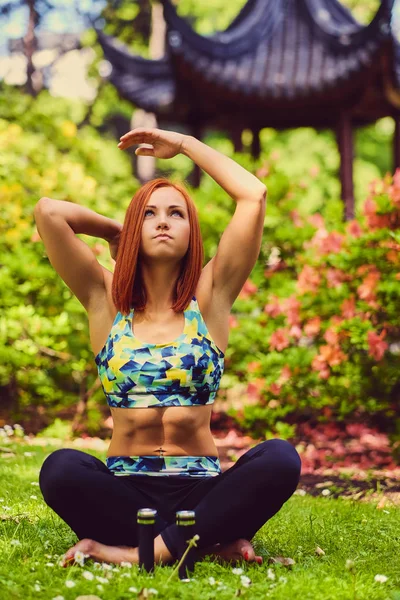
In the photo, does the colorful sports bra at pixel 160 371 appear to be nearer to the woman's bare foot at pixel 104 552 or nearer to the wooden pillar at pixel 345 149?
the woman's bare foot at pixel 104 552

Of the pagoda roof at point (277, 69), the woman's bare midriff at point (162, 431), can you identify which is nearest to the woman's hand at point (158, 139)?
the woman's bare midriff at point (162, 431)

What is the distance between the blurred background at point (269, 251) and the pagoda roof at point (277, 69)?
2 cm

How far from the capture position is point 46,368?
24.1 ft

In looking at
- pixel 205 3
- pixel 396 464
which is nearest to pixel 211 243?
pixel 396 464

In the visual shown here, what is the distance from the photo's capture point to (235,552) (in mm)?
2805

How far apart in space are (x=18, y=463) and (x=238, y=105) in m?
6.27

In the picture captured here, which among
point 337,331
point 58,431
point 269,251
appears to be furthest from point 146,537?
point 269,251

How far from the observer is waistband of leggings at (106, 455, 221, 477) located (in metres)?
2.84

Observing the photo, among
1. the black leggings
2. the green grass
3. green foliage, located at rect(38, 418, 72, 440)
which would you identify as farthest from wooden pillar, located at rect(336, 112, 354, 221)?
the black leggings

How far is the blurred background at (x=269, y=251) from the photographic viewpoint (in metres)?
5.82

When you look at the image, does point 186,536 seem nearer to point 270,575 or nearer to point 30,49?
point 270,575

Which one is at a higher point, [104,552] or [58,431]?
[104,552]

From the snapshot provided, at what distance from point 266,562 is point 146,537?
56 centimetres

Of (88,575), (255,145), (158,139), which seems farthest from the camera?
(255,145)
